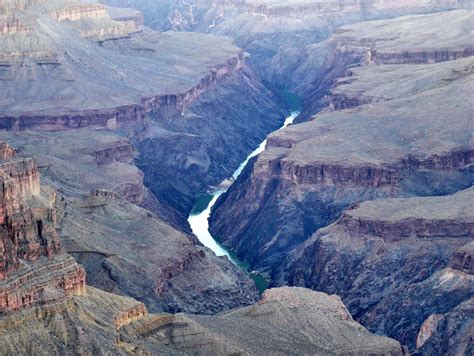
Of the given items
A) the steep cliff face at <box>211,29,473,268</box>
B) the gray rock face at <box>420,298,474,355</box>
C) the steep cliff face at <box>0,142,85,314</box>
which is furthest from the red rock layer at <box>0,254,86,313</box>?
the steep cliff face at <box>211,29,473,268</box>

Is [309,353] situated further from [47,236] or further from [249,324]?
[47,236]

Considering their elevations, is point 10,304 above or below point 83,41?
above

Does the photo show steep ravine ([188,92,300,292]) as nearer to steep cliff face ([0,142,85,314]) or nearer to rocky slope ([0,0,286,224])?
rocky slope ([0,0,286,224])

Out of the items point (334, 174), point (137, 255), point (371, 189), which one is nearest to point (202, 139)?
point (334, 174)

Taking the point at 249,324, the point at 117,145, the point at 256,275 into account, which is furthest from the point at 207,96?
the point at 249,324

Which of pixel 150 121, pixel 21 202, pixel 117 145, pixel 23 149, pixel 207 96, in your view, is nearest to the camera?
pixel 21 202

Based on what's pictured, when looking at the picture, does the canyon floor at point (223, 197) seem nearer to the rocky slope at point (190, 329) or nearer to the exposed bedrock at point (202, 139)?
the rocky slope at point (190, 329)
